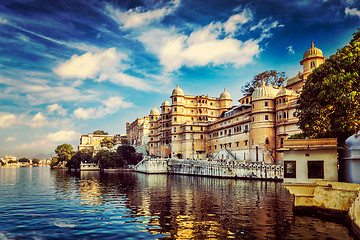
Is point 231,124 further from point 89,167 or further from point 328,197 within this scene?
point 89,167

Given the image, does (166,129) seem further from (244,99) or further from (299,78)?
(299,78)

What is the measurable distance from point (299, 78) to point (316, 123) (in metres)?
35.9

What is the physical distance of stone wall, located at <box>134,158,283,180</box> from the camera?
47.5 m

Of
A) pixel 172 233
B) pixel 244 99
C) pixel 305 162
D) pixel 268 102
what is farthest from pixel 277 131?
pixel 172 233

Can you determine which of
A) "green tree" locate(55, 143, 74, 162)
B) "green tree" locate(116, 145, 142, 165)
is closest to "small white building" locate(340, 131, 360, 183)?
"green tree" locate(116, 145, 142, 165)

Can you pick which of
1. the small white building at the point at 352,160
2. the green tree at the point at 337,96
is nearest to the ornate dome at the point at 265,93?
the green tree at the point at 337,96

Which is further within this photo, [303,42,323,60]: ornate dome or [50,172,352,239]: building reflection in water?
[303,42,323,60]: ornate dome

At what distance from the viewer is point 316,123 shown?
85.8 ft

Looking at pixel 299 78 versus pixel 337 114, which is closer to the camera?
pixel 337 114

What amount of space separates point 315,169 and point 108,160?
82.7 m

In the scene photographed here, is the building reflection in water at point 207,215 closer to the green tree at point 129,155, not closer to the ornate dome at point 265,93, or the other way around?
the ornate dome at point 265,93

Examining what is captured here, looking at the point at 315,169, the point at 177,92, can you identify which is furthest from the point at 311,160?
the point at 177,92

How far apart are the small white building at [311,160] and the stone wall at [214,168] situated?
26.4m

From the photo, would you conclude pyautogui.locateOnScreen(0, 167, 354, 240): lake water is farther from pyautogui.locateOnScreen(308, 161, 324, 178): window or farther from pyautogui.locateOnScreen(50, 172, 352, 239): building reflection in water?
pyautogui.locateOnScreen(308, 161, 324, 178): window
